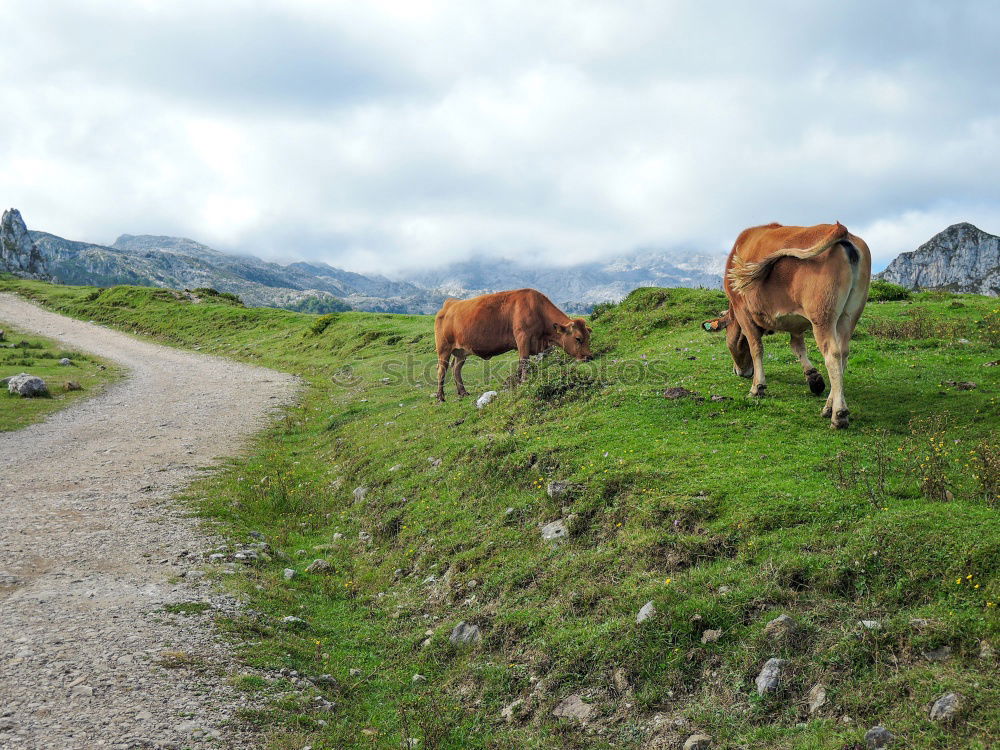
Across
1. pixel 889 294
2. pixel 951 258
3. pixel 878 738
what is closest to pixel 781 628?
pixel 878 738

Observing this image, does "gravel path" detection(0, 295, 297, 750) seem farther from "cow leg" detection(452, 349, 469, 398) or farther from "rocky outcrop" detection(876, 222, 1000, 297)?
"rocky outcrop" detection(876, 222, 1000, 297)

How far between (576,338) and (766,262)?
23.0ft

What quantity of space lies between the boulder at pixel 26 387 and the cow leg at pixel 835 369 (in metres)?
24.6

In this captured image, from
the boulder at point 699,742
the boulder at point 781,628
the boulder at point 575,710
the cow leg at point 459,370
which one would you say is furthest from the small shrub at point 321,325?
the boulder at point 699,742

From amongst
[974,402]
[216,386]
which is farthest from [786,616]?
A: [216,386]

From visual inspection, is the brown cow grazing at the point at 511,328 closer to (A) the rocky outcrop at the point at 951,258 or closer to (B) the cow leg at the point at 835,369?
(B) the cow leg at the point at 835,369

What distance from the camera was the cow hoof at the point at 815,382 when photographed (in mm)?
10633

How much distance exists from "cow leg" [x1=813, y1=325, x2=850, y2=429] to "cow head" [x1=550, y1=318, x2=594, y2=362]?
25.3 ft

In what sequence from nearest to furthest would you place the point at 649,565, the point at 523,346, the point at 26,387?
the point at 649,565
the point at 523,346
the point at 26,387

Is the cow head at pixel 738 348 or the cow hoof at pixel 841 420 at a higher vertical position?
the cow head at pixel 738 348

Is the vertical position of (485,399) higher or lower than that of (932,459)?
lower

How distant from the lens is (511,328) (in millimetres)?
17500

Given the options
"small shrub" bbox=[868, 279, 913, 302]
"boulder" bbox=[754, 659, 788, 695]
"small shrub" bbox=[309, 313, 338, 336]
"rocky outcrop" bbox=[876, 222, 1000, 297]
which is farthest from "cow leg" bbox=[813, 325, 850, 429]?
"rocky outcrop" bbox=[876, 222, 1000, 297]

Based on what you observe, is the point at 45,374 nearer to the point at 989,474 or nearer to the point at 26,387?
the point at 26,387
